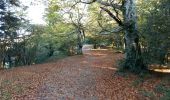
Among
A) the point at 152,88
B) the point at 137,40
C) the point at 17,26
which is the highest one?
the point at 17,26

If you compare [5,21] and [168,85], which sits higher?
[5,21]

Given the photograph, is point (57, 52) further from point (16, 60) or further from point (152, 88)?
point (152, 88)

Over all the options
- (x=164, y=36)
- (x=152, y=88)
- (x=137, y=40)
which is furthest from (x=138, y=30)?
(x=152, y=88)

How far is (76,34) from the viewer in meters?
44.6

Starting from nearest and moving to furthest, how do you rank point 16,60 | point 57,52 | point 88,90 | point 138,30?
point 88,90
point 138,30
point 16,60
point 57,52

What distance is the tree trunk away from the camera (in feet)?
61.4

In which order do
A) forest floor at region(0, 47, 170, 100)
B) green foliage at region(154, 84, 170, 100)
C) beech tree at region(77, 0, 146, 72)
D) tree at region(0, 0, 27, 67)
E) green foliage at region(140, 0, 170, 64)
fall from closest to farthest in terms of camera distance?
green foliage at region(154, 84, 170, 100)
forest floor at region(0, 47, 170, 100)
green foliage at region(140, 0, 170, 64)
beech tree at region(77, 0, 146, 72)
tree at region(0, 0, 27, 67)

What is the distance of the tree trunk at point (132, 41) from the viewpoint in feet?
61.4

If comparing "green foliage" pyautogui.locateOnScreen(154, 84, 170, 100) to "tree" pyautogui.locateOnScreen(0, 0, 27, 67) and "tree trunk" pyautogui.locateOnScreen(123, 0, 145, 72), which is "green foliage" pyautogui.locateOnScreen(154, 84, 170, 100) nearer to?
"tree trunk" pyautogui.locateOnScreen(123, 0, 145, 72)

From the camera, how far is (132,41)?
1883 centimetres

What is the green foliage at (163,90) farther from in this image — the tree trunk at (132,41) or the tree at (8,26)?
the tree at (8,26)

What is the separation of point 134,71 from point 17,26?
14.9 metres

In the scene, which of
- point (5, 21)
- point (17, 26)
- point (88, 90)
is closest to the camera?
point (88, 90)

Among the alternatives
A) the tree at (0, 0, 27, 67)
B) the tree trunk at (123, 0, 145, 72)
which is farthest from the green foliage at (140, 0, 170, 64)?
the tree at (0, 0, 27, 67)
